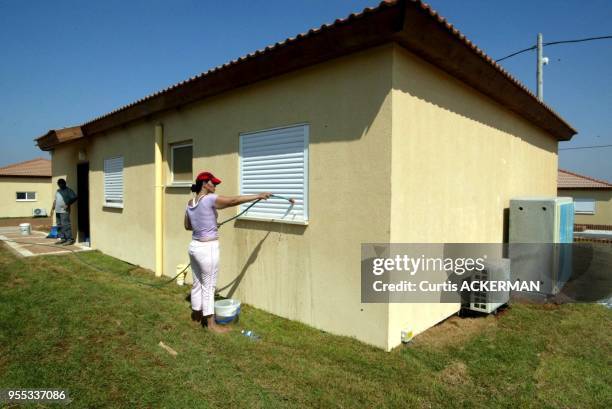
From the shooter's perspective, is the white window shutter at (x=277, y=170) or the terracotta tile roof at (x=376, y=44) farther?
the white window shutter at (x=277, y=170)

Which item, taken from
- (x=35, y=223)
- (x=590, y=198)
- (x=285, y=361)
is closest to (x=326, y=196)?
(x=285, y=361)

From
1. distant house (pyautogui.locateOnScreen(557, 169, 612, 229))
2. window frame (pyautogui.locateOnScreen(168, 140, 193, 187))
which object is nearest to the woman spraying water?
window frame (pyautogui.locateOnScreen(168, 140, 193, 187))

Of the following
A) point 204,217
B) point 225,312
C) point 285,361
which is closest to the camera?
point 285,361

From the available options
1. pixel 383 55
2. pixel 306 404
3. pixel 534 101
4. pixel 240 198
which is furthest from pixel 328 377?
pixel 534 101

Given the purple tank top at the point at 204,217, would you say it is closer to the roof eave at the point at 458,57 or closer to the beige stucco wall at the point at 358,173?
the beige stucco wall at the point at 358,173

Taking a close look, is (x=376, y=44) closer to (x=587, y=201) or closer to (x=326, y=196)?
(x=326, y=196)

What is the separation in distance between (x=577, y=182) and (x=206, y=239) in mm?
29247

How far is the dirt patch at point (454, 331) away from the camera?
4555 millimetres

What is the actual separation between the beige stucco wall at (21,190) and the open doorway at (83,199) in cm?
1936

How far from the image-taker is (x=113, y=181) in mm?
9789

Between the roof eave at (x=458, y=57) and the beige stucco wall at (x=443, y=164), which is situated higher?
the roof eave at (x=458, y=57)

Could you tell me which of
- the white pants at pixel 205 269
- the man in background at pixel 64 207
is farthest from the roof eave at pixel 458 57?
the man in background at pixel 64 207

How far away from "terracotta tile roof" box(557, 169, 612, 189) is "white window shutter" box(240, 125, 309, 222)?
26716 mm

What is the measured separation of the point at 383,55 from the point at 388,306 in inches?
115
